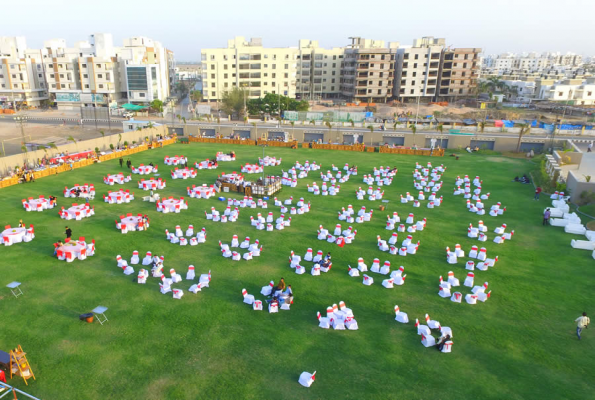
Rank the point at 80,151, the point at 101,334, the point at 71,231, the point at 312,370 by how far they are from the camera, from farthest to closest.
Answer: the point at 80,151, the point at 71,231, the point at 101,334, the point at 312,370

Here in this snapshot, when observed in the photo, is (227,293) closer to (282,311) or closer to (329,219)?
(282,311)

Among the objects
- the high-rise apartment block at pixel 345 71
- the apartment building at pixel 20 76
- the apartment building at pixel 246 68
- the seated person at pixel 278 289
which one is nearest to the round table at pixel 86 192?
the seated person at pixel 278 289

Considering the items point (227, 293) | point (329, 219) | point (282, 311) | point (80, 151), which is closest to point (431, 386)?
point (282, 311)

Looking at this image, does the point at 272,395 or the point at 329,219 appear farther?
the point at 329,219

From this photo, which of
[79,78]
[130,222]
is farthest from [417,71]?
[130,222]

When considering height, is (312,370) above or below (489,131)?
below

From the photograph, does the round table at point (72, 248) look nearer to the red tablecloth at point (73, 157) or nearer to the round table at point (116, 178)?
the round table at point (116, 178)
